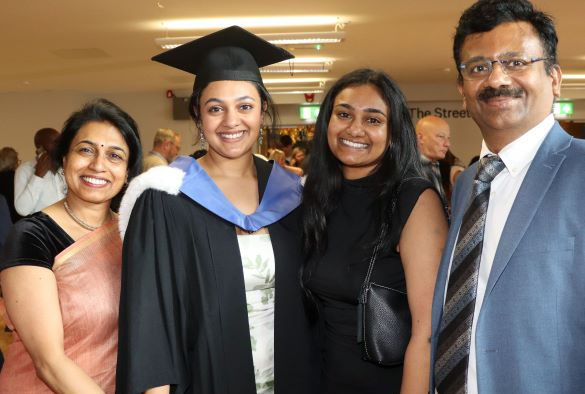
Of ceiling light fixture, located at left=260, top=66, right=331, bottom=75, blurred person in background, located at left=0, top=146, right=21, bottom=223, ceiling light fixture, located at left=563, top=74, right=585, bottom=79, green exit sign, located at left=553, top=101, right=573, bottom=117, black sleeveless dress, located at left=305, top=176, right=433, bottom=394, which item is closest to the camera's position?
black sleeveless dress, located at left=305, top=176, right=433, bottom=394

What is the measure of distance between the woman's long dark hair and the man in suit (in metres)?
0.26

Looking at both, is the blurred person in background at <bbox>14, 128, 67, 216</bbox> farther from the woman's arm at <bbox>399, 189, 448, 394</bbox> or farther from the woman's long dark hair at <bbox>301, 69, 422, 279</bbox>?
the woman's arm at <bbox>399, 189, 448, 394</bbox>

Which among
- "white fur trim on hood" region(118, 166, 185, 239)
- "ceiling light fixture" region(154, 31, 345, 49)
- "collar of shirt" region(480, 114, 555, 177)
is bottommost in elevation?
"white fur trim on hood" region(118, 166, 185, 239)

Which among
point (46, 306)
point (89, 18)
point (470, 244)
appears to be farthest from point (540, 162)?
point (89, 18)

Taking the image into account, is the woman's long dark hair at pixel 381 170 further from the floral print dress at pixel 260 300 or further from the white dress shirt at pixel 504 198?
the white dress shirt at pixel 504 198

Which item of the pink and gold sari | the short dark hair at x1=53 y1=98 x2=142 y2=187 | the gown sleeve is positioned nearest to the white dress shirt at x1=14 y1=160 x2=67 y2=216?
the short dark hair at x1=53 y1=98 x2=142 y2=187

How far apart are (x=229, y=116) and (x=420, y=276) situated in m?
0.88

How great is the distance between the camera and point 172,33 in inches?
299

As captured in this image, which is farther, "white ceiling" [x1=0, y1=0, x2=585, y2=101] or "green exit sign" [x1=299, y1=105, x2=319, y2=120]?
"green exit sign" [x1=299, y1=105, x2=319, y2=120]

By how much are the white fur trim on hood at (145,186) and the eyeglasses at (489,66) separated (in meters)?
1.01

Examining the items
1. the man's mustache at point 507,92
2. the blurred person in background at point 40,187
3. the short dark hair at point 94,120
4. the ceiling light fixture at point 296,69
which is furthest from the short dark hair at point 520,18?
the ceiling light fixture at point 296,69

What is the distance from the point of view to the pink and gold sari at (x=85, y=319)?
195 cm

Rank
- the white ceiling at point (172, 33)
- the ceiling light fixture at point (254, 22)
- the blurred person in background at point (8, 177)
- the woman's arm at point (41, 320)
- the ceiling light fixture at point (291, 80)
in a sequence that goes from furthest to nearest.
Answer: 1. the ceiling light fixture at point (291, 80)
2. the ceiling light fixture at point (254, 22)
3. the white ceiling at point (172, 33)
4. the blurred person in background at point (8, 177)
5. the woman's arm at point (41, 320)

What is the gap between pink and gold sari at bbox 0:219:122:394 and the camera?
76.6 inches
